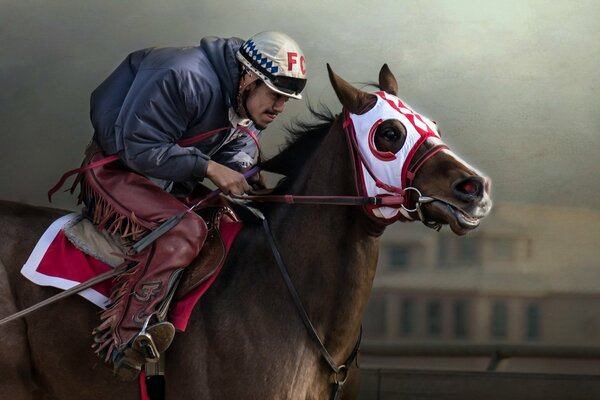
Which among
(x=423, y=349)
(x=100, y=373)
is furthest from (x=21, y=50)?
(x=423, y=349)

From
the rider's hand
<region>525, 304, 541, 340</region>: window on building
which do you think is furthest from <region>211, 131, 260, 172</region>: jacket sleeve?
<region>525, 304, 541, 340</region>: window on building

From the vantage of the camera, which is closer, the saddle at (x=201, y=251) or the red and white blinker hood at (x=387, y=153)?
the red and white blinker hood at (x=387, y=153)

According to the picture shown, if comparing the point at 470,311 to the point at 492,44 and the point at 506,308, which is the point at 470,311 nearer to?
the point at 506,308

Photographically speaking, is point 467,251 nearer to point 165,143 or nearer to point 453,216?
point 453,216

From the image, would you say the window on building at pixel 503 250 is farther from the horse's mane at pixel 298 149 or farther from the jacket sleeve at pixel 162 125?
the jacket sleeve at pixel 162 125

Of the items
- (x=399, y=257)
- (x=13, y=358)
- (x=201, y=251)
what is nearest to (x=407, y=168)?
(x=201, y=251)

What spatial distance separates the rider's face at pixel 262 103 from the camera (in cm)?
412

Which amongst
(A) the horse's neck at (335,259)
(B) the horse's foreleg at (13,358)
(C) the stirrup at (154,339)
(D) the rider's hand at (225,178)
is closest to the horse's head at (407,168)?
(A) the horse's neck at (335,259)

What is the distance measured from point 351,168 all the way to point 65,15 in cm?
258

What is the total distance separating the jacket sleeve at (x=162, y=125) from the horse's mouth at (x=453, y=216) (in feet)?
2.97

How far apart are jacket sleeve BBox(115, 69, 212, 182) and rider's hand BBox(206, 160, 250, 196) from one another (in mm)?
29

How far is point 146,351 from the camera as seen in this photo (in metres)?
3.84

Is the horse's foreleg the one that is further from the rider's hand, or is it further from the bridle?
the bridle

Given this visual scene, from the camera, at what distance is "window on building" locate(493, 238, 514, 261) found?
5.71 metres
